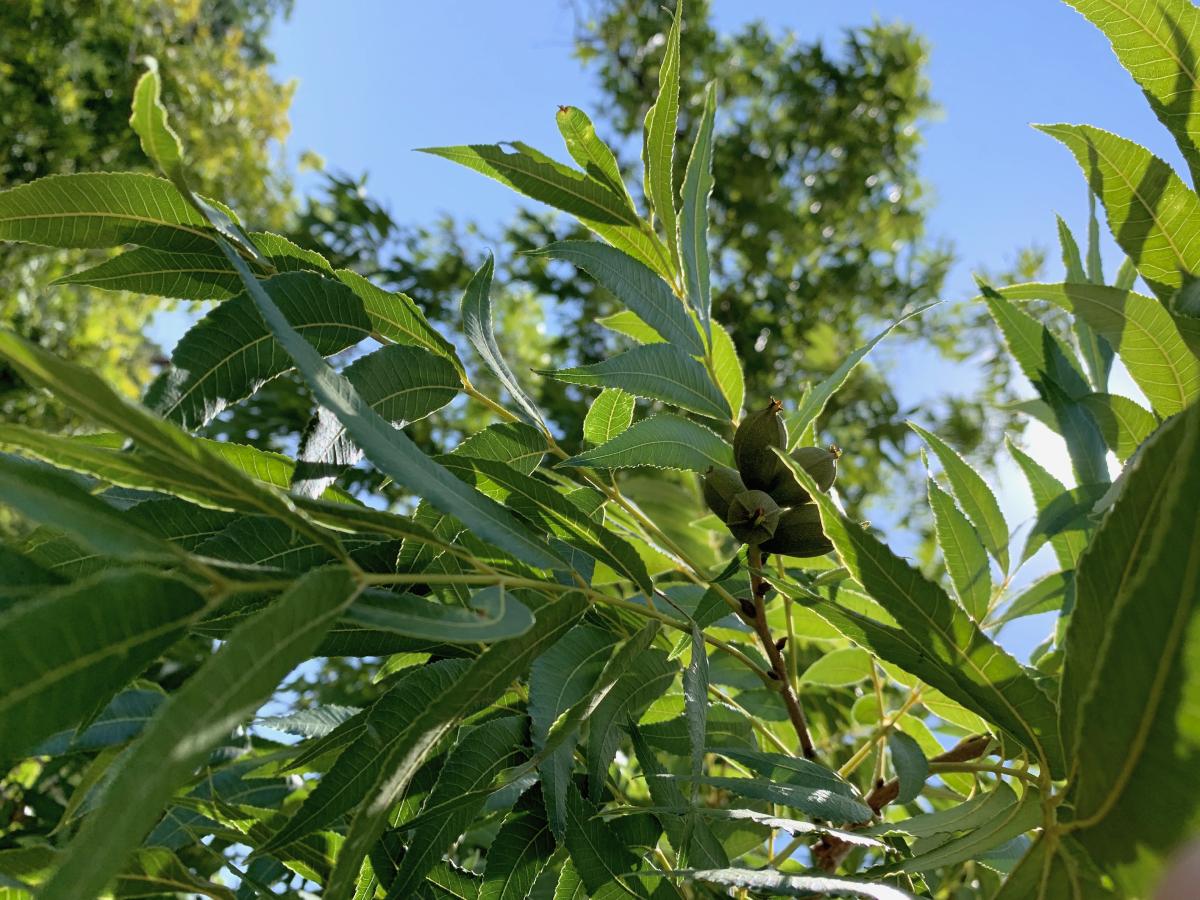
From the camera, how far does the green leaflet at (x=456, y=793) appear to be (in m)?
0.45

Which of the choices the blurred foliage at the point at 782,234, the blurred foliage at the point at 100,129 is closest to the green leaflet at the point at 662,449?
the blurred foliage at the point at 782,234

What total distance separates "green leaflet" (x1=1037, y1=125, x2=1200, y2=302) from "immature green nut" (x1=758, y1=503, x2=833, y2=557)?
9.2 inches

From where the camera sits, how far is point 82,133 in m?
4.95

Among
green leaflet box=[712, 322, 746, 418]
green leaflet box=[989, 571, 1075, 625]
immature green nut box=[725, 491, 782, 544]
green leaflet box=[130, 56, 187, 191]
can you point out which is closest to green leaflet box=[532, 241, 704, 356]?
green leaflet box=[712, 322, 746, 418]

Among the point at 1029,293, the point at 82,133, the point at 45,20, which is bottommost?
the point at 1029,293

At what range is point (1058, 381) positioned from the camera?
2.14 ft

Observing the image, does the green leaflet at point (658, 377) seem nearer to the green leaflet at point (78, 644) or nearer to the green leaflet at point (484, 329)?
the green leaflet at point (484, 329)

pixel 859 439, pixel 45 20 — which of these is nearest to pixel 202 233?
pixel 859 439

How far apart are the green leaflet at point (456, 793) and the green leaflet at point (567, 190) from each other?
0.35 metres

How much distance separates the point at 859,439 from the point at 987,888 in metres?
2.45

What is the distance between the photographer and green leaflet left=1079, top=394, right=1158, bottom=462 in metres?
0.61

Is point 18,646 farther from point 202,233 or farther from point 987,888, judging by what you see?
point 987,888

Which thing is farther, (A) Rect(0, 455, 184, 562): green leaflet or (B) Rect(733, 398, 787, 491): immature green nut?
(B) Rect(733, 398, 787, 491): immature green nut

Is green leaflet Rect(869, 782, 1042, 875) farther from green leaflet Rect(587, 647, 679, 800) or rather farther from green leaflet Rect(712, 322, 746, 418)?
green leaflet Rect(712, 322, 746, 418)
